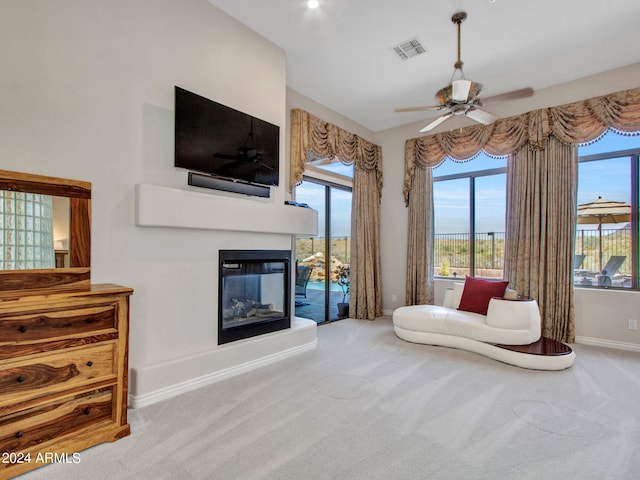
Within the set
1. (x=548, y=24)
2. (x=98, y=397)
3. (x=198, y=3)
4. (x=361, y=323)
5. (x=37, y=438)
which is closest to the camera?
(x=37, y=438)

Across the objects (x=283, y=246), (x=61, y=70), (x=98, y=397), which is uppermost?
(x=61, y=70)

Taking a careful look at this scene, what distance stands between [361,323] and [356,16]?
3.81 meters

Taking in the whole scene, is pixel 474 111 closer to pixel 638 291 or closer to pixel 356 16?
pixel 356 16

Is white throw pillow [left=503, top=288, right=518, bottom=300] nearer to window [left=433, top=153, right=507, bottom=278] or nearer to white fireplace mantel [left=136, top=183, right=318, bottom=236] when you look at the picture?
window [left=433, top=153, right=507, bottom=278]

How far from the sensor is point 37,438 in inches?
66.8

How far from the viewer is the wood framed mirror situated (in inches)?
76.4

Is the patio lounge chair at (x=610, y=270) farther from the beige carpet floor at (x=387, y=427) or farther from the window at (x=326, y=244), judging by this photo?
the window at (x=326, y=244)

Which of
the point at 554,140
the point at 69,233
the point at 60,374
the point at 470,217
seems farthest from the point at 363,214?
the point at 60,374

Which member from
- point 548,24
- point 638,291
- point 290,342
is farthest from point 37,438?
point 638,291

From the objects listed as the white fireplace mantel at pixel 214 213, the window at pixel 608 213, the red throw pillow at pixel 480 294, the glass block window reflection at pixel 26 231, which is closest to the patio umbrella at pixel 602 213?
the window at pixel 608 213

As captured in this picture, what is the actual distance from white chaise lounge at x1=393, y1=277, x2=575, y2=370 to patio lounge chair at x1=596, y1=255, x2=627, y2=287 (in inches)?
49.0

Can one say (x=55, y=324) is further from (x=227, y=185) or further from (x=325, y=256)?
(x=325, y=256)

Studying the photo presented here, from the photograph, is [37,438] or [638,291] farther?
[638,291]

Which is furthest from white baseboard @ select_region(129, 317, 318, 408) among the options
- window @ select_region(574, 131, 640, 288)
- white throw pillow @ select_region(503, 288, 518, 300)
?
window @ select_region(574, 131, 640, 288)
